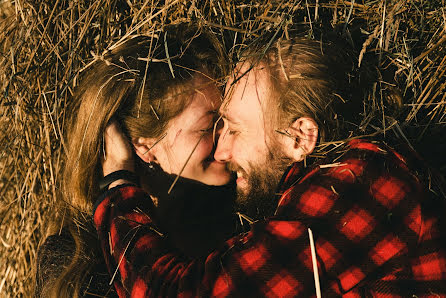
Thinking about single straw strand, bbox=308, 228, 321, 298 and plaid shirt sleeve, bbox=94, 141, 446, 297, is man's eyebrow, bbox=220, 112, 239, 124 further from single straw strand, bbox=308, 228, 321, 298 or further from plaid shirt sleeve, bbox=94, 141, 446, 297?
single straw strand, bbox=308, 228, 321, 298

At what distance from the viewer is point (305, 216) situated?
1546mm

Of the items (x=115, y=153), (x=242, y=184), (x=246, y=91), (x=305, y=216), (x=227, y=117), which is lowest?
(x=242, y=184)

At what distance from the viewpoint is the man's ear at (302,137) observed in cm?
190

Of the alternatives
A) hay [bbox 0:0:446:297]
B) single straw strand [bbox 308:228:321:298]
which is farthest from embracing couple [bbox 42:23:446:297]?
hay [bbox 0:0:446:297]

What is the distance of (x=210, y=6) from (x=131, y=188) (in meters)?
0.94

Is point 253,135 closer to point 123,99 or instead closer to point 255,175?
point 255,175

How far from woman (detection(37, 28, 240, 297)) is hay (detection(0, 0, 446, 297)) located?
0.33 feet

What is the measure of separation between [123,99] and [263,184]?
80 cm

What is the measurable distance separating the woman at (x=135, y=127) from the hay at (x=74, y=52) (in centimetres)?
10

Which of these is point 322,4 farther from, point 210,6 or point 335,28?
point 210,6

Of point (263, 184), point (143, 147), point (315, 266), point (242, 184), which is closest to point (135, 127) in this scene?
point (143, 147)

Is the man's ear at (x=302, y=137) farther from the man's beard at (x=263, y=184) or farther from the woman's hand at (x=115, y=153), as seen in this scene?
the woman's hand at (x=115, y=153)

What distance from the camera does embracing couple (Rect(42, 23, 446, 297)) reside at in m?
1.51

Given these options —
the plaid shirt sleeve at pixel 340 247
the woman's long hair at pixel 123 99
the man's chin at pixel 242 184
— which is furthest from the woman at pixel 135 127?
the plaid shirt sleeve at pixel 340 247
